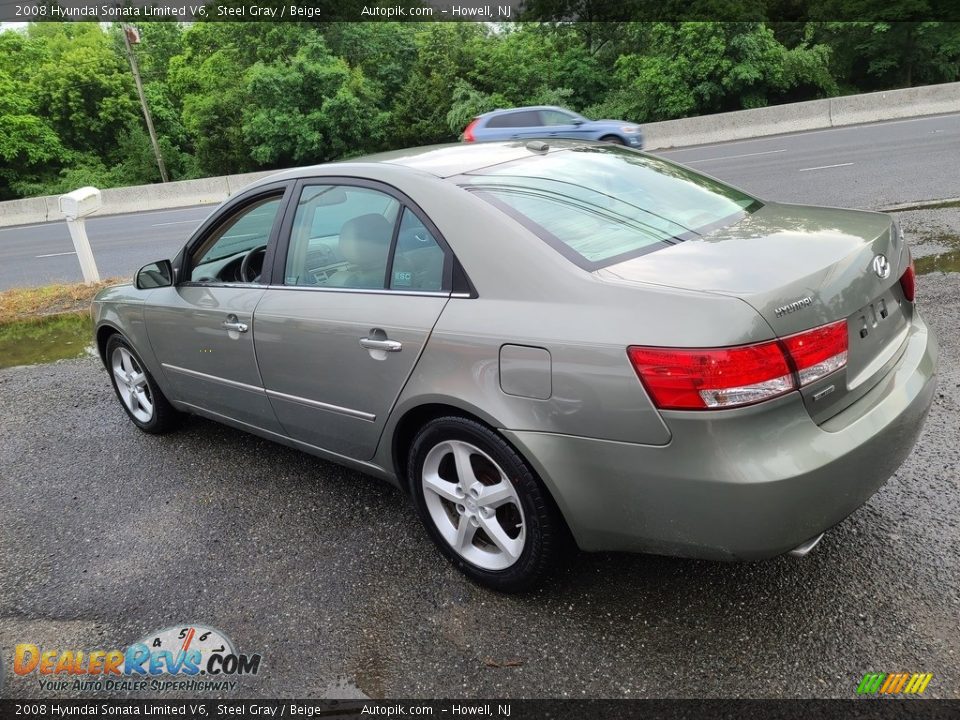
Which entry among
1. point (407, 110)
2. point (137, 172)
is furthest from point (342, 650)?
point (137, 172)

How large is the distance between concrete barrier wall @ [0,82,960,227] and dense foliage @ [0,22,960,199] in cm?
636

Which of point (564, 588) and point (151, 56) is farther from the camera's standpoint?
point (151, 56)

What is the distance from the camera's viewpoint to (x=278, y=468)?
3.89 m

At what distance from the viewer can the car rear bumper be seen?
1.99 m

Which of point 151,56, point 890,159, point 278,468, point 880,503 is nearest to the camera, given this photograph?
point 880,503

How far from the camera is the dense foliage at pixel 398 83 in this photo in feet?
85.5

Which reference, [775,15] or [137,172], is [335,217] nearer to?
[775,15]

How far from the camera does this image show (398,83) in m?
33.8

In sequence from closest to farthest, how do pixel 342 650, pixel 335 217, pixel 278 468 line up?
pixel 342 650 < pixel 335 217 < pixel 278 468

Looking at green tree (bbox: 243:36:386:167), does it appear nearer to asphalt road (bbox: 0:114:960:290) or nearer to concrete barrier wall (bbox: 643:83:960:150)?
asphalt road (bbox: 0:114:960:290)

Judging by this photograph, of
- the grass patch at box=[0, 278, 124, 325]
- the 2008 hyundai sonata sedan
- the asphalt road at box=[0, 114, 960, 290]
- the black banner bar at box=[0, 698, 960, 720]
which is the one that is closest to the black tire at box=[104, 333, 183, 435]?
the 2008 hyundai sonata sedan

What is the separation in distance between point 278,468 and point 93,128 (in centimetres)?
4475

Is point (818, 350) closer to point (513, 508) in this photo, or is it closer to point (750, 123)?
point (513, 508)

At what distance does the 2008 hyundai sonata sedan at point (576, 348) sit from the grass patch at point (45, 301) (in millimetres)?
5700
